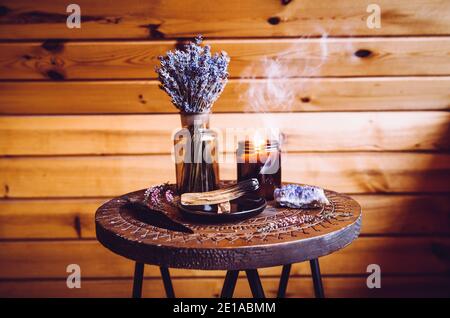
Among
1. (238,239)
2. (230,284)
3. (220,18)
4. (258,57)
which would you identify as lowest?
(230,284)

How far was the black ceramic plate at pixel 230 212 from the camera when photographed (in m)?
0.97

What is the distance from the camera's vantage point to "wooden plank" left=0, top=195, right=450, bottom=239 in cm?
178

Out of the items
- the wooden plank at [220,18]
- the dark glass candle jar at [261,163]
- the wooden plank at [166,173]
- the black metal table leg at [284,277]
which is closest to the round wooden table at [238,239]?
the dark glass candle jar at [261,163]

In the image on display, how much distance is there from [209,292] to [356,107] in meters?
1.10

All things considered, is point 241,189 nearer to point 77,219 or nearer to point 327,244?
point 327,244

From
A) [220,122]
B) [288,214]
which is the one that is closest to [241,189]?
[288,214]

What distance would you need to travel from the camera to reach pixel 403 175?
5.79ft

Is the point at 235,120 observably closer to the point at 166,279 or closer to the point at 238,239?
the point at 166,279

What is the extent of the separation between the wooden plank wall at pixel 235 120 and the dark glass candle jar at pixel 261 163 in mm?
583

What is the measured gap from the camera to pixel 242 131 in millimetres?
1740

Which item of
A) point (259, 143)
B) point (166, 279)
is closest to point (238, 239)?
point (259, 143)

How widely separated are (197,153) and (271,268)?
35.9 inches

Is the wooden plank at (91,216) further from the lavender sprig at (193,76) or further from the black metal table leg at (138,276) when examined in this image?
the lavender sprig at (193,76)

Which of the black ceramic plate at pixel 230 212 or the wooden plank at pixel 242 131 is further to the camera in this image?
the wooden plank at pixel 242 131
